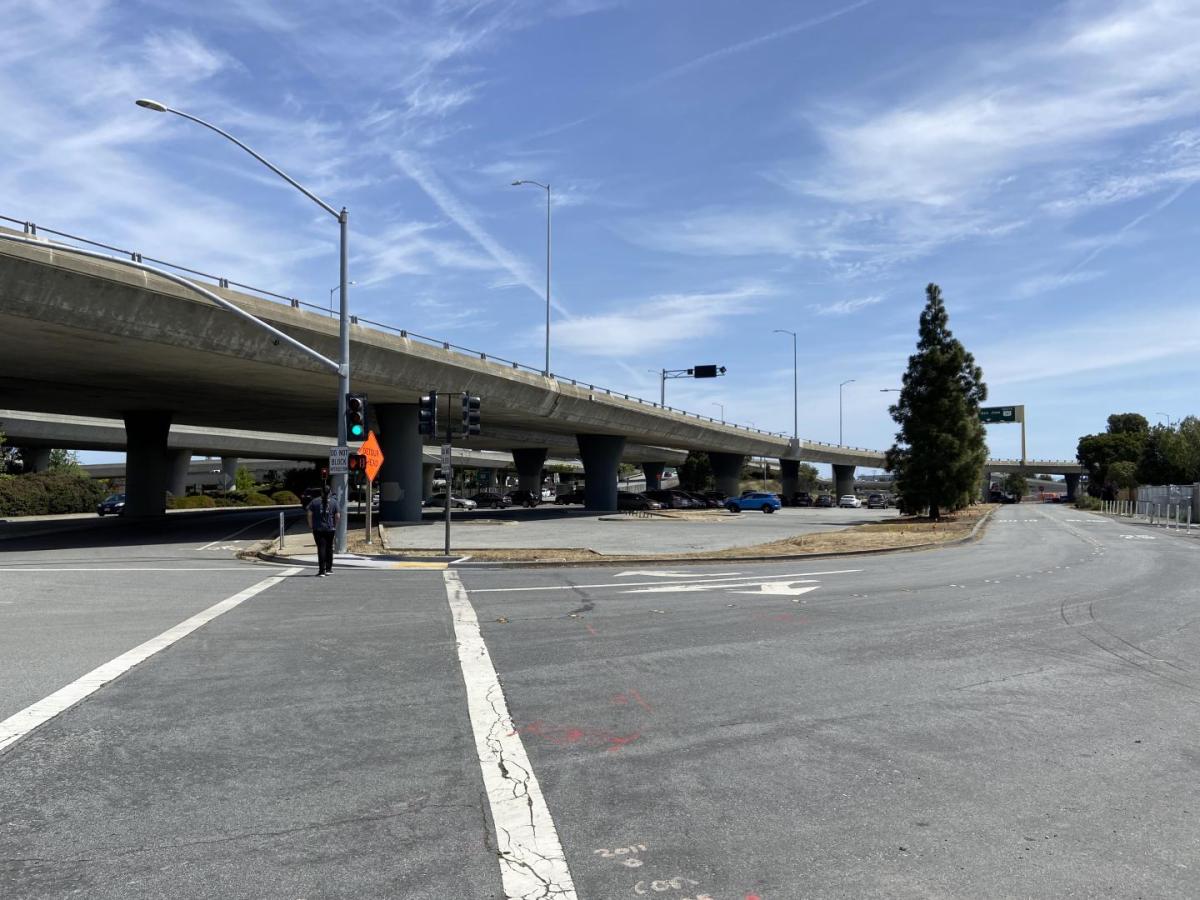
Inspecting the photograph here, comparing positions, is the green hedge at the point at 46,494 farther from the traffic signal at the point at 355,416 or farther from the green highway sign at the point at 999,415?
the green highway sign at the point at 999,415

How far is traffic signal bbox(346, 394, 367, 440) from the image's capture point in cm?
2486

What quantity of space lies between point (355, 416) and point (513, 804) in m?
21.0

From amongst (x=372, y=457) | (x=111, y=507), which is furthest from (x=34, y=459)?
(x=372, y=457)

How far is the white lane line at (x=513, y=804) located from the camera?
4219mm

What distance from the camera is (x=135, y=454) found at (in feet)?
160

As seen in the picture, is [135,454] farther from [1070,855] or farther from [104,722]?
[1070,855]

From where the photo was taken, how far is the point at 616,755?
240 inches

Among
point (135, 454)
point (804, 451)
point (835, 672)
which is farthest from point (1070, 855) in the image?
point (804, 451)

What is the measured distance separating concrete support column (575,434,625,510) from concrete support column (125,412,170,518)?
26695 mm

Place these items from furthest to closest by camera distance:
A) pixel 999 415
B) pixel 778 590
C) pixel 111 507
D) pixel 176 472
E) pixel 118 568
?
pixel 999 415, pixel 176 472, pixel 111 507, pixel 118 568, pixel 778 590

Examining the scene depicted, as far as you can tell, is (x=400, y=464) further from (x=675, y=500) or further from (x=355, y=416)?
(x=675, y=500)

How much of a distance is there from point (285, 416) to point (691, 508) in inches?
1338

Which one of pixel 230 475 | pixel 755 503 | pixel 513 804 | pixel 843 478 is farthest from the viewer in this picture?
pixel 843 478

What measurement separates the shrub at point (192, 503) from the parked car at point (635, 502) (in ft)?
116
